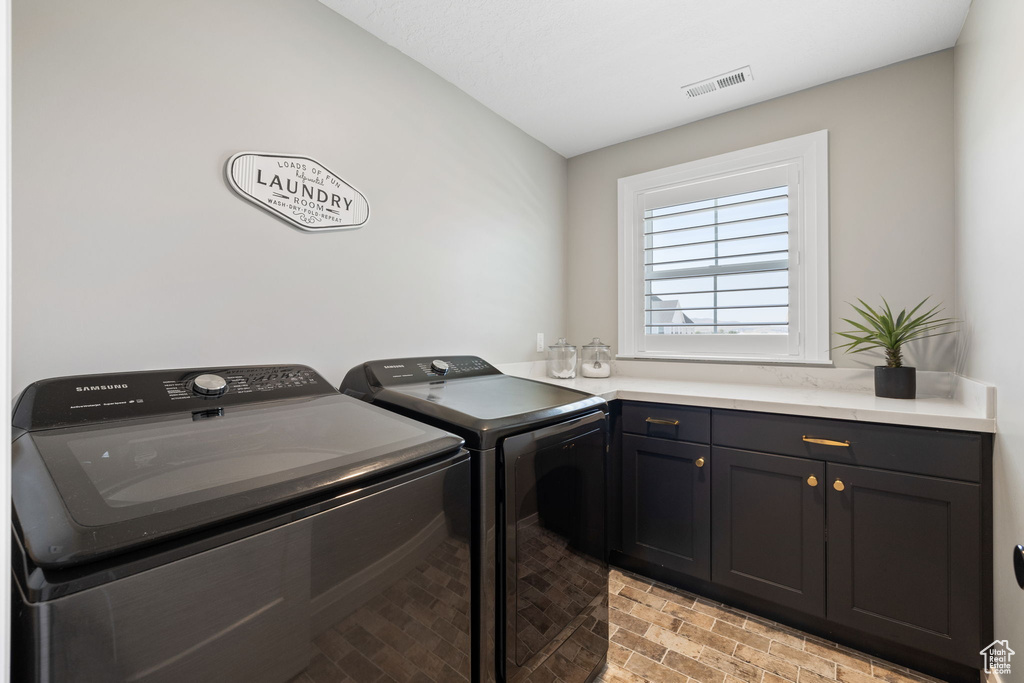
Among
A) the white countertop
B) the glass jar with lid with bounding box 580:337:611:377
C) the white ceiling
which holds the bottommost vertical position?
the white countertop

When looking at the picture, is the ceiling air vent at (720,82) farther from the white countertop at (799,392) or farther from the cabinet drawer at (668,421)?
the cabinet drawer at (668,421)

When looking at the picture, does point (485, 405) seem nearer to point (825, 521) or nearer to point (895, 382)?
point (825, 521)

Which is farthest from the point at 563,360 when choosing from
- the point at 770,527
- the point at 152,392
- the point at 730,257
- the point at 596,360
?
the point at 152,392

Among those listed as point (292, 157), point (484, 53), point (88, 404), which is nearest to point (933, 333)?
point (484, 53)

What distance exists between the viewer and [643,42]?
1.89m

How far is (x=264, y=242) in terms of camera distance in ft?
4.91

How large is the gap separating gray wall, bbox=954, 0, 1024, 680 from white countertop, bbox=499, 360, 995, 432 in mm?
121

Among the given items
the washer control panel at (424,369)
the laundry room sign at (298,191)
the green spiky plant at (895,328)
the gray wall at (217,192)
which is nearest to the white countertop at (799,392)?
the green spiky plant at (895,328)

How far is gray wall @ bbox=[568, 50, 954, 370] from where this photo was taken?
198 cm

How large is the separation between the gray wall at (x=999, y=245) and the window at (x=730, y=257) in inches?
22.5

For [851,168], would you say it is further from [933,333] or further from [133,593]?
[133,593]

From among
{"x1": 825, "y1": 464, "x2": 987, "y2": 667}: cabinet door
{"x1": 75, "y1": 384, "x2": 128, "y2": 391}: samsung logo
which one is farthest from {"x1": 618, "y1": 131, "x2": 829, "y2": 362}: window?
{"x1": 75, "y1": 384, "x2": 128, "y2": 391}: samsung logo

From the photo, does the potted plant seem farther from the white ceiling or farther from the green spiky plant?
the white ceiling

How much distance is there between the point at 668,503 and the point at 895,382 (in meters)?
1.08
